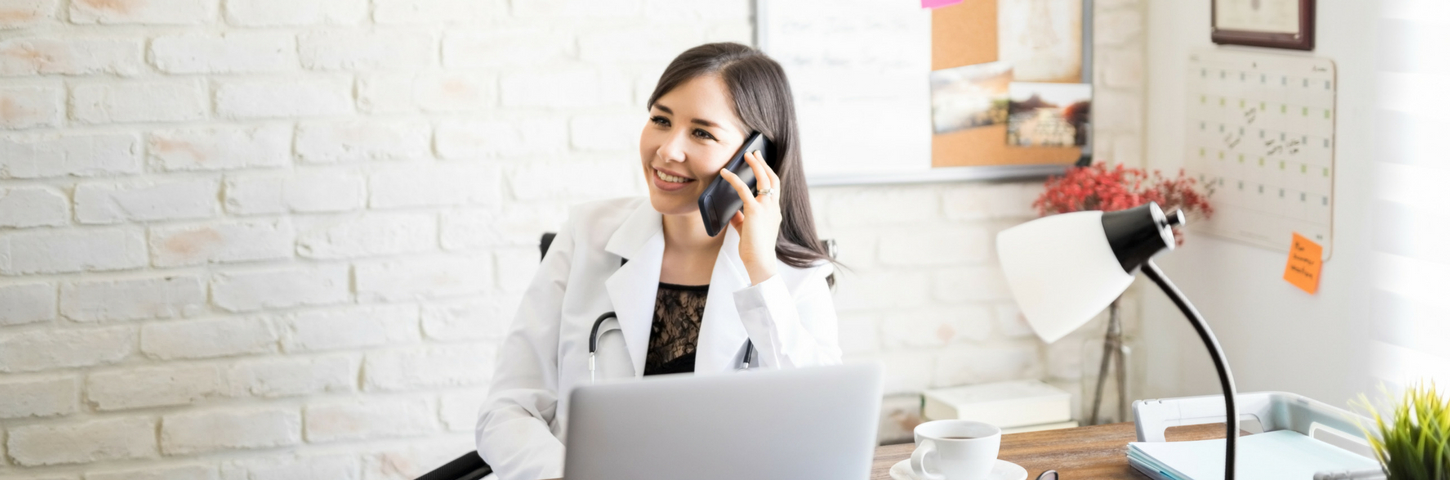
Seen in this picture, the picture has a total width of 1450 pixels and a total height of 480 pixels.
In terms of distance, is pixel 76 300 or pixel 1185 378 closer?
pixel 76 300

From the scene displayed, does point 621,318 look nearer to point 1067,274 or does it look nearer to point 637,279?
point 637,279

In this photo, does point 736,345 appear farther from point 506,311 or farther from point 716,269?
point 506,311

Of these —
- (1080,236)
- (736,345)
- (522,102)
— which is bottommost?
(736,345)

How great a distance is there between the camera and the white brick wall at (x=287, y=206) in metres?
2.12

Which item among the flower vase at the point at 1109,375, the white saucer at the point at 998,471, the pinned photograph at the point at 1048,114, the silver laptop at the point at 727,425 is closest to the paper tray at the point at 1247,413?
the white saucer at the point at 998,471

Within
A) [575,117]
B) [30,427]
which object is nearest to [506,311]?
[575,117]

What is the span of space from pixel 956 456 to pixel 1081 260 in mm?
304

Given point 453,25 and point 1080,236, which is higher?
point 453,25

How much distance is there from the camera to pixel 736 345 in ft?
5.64

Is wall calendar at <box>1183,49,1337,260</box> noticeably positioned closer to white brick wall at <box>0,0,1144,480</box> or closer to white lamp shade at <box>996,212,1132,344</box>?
white brick wall at <box>0,0,1144,480</box>

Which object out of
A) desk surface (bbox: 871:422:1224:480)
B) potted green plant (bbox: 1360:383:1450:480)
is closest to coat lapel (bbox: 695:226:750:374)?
desk surface (bbox: 871:422:1224:480)

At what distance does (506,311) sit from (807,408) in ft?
4.61

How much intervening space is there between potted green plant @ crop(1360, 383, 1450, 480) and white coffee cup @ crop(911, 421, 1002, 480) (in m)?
0.39

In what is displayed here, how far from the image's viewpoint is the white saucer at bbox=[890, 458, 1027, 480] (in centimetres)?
133
